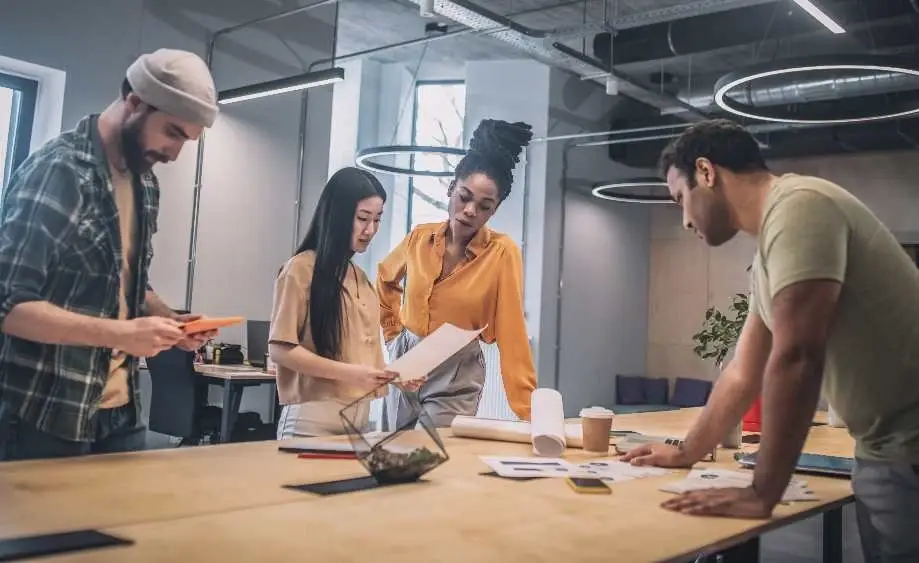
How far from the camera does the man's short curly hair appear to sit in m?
1.69

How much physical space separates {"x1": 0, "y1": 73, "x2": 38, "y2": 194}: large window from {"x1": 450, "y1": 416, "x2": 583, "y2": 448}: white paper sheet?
15.6 feet

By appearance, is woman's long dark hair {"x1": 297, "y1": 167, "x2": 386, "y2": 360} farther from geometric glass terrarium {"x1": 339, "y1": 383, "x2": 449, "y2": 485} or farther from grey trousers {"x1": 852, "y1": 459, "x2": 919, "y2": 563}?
grey trousers {"x1": 852, "y1": 459, "x2": 919, "y2": 563}

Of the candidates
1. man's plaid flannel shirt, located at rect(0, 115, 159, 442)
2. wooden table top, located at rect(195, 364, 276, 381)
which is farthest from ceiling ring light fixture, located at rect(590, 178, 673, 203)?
man's plaid flannel shirt, located at rect(0, 115, 159, 442)

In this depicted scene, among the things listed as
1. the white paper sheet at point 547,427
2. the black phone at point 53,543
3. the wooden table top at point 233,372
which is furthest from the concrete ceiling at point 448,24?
the black phone at point 53,543

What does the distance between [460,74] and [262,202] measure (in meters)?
3.77

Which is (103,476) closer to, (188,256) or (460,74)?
(188,256)

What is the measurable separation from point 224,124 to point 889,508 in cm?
625

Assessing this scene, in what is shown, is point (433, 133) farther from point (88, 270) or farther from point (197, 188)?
point (88, 270)

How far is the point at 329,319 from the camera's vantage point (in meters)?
2.31

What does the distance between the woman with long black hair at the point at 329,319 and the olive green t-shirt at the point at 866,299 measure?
1.07 metres

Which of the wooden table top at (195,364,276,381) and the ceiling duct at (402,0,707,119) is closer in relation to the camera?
the wooden table top at (195,364,276,381)

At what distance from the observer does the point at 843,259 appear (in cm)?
143

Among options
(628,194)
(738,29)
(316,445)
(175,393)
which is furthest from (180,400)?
(738,29)

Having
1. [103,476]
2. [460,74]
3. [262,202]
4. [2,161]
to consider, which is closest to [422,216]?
[460,74]
